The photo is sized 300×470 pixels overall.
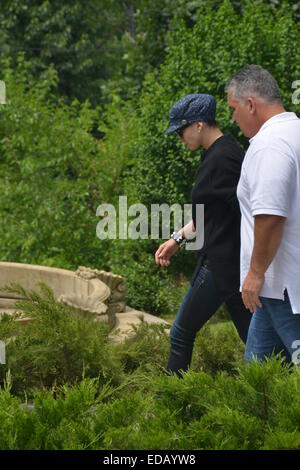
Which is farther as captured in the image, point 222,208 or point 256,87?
point 222,208

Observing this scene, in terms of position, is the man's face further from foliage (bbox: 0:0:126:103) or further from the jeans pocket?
foliage (bbox: 0:0:126:103)

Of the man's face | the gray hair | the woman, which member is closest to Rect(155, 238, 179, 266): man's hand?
the woman

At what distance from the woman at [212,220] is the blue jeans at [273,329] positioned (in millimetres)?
641

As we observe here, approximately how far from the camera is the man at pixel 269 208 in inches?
134

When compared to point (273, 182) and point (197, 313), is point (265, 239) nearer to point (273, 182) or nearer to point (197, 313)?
point (273, 182)

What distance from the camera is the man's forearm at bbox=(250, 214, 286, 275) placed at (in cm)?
341

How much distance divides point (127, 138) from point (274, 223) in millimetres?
7533

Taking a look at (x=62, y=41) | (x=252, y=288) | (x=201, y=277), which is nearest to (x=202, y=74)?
(x=201, y=277)

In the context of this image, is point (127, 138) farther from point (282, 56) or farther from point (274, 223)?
point (274, 223)

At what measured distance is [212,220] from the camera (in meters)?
4.54

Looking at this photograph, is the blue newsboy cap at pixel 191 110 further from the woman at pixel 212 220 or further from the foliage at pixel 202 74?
the foliage at pixel 202 74

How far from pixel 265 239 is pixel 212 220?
111 cm

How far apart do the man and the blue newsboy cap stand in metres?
0.87
